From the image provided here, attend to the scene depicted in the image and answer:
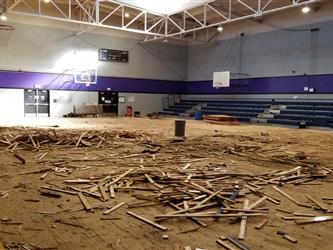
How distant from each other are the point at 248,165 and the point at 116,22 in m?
16.4

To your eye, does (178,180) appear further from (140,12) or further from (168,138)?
(140,12)

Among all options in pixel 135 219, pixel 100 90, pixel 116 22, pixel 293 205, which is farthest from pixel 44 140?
pixel 116 22

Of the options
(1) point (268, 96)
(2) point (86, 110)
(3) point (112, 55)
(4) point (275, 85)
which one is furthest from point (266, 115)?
(2) point (86, 110)

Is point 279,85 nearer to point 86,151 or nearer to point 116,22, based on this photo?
point 116,22

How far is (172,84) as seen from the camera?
22.1m

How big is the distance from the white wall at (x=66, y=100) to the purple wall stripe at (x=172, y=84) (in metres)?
0.27

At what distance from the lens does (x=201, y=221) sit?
2766 mm

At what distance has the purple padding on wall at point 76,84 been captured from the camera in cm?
1660

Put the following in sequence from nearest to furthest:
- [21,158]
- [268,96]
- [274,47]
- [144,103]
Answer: [21,158]
[274,47]
[268,96]
[144,103]

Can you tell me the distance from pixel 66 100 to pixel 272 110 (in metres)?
10.9

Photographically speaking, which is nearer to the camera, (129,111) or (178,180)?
(178,180)

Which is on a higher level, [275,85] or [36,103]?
[275,85]

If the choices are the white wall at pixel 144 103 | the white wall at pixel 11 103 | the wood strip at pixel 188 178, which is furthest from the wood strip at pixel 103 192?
the white wall at pixel 144 103

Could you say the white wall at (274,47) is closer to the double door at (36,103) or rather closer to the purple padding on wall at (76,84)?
the purple padding on wall at (76,84)
